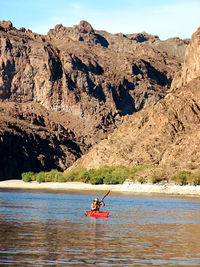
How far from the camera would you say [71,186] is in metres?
174

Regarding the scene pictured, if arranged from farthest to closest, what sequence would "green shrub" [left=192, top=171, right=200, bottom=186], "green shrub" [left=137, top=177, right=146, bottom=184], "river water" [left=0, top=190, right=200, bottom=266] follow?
1. "green shrub" [left=137, top=177, right=146, bottom=184]
2. "green shrub" [left=192, top=171, right=200, bottom=186]
3. "river water" [left=0, top=190, right=200, bottom=266]

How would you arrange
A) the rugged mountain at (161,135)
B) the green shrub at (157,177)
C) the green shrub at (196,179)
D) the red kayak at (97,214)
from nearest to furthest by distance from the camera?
the red kayak at (97,214) → the green shrub at (196,179) → the green shrub at (157,177) → the rugged mountain at (161,135)

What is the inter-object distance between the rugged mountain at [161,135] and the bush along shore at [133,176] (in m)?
7.31

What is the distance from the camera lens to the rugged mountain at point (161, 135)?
548 feet

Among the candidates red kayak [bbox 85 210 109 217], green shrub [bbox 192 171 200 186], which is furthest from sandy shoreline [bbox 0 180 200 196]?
red kayak [bbox 85 210 109 217]

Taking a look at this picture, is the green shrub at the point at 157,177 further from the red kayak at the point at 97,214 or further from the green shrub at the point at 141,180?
the red kayak at the point at 97,214

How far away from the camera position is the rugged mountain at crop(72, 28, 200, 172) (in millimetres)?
167125

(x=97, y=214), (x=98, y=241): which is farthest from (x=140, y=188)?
(x=98, y=241)

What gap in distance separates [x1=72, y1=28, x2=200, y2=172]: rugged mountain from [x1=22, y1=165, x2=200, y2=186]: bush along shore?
7.31m

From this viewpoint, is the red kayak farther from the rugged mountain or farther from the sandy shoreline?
the rugged mountain

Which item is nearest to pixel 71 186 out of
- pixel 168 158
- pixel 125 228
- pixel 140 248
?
pixel 168 158

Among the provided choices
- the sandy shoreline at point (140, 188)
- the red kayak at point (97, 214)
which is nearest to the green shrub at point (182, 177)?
the sandy shoreline at point (140, 188)

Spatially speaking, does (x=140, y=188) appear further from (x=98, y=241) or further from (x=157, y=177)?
(x=98, y=241)

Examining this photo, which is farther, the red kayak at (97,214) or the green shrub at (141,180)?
the green shrub at (141,180)
